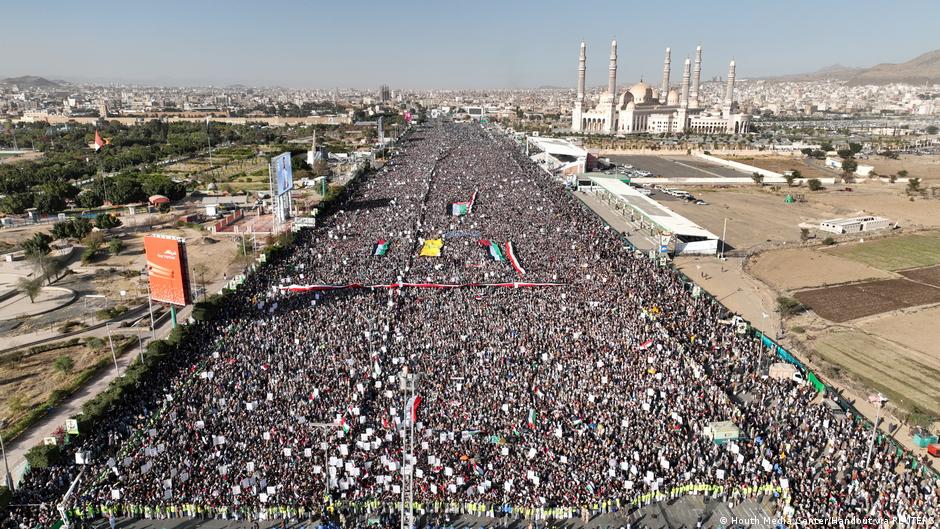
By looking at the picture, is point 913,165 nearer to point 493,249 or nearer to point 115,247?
point 493,249

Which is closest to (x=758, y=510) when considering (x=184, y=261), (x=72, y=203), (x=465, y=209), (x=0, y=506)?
(x=0, y=506)

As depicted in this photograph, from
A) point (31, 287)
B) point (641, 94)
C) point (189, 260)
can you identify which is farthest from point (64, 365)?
point (641, 94)

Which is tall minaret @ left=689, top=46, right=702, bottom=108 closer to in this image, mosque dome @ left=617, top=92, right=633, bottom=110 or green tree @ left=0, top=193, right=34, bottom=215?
mosque dome @ left=617, top=92, right=633, bottom=110

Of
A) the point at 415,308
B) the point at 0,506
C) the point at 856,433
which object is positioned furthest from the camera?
the point at 415,308

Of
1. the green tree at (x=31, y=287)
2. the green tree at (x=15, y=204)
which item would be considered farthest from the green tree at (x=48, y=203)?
the green tree at (x=31, y=287)

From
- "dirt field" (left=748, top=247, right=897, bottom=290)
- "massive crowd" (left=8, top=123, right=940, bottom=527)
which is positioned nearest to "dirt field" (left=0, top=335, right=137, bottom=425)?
"massive crowd" (left=8, top=123, right=940, bottom=527)

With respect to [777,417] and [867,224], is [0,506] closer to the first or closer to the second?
[777,417]

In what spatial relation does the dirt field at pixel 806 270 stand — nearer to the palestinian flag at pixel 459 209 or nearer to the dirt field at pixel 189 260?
the palestinian flag at pixel 459 209
